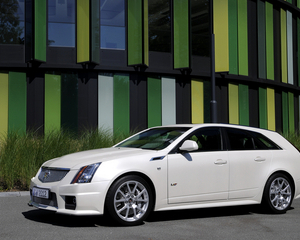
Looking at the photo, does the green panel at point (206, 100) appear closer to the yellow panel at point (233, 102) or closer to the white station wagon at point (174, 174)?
the yellow panel at point (233, 102)

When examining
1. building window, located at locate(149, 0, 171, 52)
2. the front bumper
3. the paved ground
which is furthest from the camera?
building window, located at locate(149, 0, 171, 52)

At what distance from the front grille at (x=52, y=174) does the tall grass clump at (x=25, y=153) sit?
392cm

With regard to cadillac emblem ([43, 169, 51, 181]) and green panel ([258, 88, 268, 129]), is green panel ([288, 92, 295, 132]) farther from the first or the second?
cadillac emblem ([43, 169, 51, 181])

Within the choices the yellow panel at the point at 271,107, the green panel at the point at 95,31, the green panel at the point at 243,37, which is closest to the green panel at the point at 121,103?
the green panel at the point at 95,31

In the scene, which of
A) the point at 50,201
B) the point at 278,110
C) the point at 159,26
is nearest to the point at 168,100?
the point at 159,26

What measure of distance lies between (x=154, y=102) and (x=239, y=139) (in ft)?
48.8

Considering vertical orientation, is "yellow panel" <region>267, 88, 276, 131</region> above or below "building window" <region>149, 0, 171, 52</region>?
below

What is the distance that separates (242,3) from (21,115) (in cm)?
1421

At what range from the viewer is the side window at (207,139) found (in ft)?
22.9

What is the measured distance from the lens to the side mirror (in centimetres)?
645

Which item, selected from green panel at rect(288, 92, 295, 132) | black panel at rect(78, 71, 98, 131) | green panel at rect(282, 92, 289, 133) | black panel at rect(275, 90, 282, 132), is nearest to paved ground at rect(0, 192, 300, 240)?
black panel at rect(78, 71, 98, 131)

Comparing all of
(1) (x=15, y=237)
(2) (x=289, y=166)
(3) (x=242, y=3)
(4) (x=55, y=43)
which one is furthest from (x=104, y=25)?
(1) (x=15, y=237)

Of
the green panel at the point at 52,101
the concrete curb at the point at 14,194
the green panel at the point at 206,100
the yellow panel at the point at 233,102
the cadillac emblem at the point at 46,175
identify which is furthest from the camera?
the yellow panel at the point at 233,102

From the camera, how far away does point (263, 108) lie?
1059 inches
